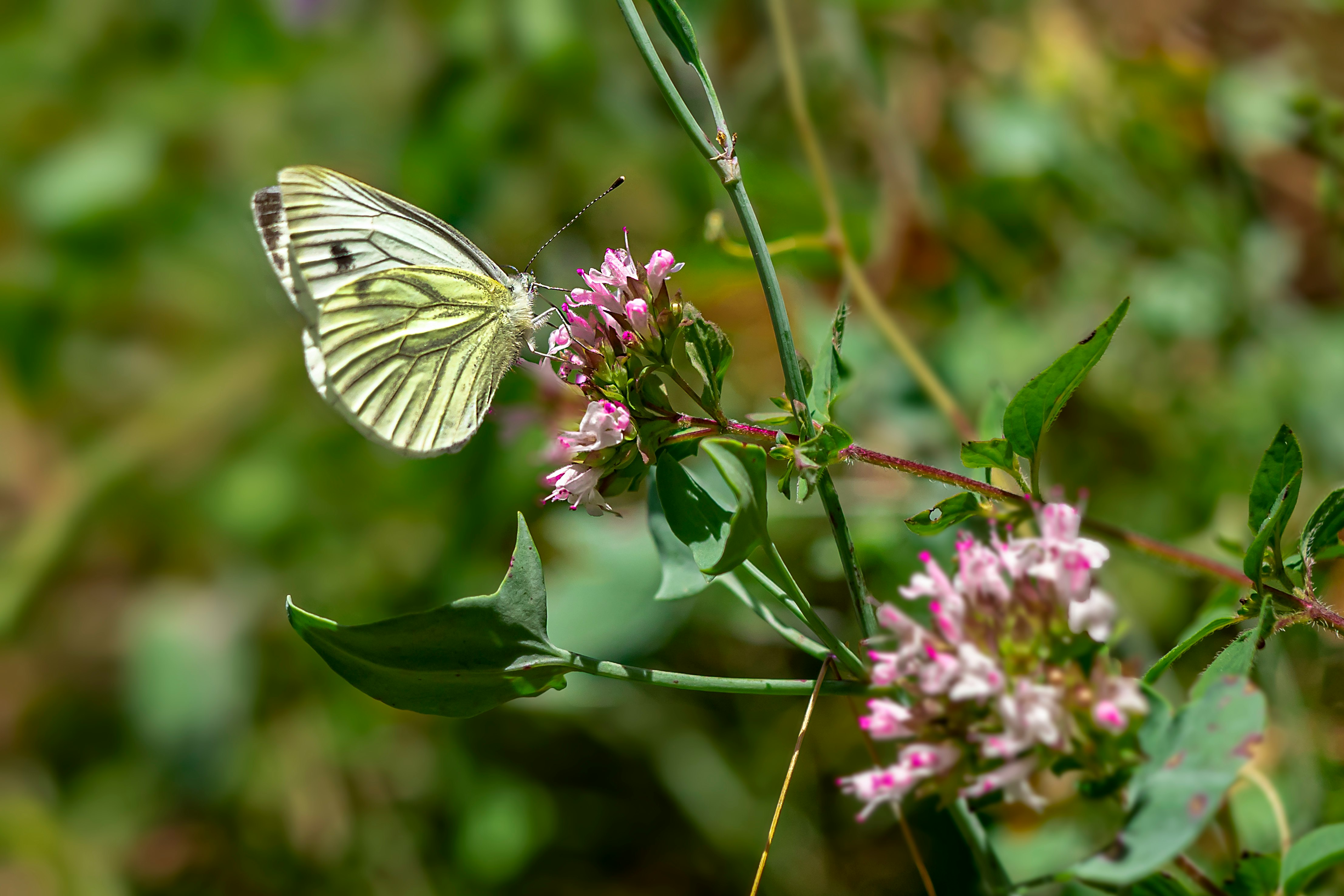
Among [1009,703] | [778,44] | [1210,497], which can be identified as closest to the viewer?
[1009,703]

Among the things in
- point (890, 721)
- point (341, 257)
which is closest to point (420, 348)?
point (341, 257)

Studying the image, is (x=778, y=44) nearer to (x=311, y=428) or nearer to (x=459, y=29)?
(x=459, y=29)

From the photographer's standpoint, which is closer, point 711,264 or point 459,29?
point 711,264

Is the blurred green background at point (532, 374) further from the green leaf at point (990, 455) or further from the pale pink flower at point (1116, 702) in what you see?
the pale pink flower at point (1116, 702)

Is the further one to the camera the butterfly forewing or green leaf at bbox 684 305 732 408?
the butterfly forewing

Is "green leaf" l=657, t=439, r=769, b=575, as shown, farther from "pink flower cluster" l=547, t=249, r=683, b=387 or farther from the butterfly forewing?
the butterfly forewing

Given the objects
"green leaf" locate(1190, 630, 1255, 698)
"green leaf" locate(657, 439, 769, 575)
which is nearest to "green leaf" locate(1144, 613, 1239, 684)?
"green leaf" locate(1190, 630, 1255, 698)

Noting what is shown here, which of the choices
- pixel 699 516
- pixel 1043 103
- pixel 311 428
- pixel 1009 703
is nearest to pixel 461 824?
pixel 311 428
